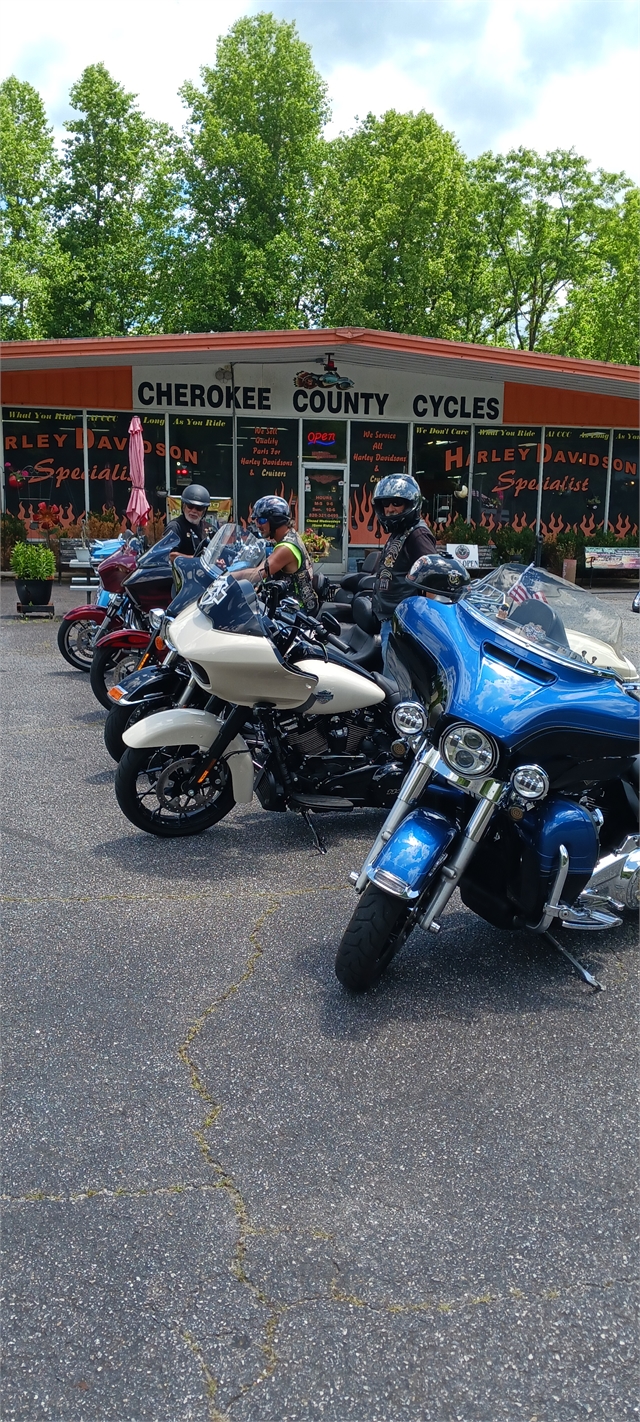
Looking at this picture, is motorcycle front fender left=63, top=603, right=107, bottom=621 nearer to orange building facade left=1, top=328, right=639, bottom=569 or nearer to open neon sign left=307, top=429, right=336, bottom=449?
orange building facade left=1, top=328, right=639, bottom=569

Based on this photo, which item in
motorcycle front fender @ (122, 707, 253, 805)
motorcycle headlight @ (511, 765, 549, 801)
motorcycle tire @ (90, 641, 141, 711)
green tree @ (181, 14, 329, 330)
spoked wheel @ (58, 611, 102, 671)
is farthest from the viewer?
green tree @ (181, 14, 329, 330)

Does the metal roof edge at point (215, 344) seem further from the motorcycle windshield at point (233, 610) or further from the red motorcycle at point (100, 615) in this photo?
the motorcycle windshield at point (233, 610)

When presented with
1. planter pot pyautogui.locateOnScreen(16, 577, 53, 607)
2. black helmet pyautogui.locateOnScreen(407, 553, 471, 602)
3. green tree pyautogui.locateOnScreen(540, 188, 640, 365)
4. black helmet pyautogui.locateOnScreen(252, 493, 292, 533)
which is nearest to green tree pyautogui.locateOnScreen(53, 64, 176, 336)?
green tree pyautogui.locateOnScreen(540, 188, 640, 365)

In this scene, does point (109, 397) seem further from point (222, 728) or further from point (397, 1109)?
point (397, 1109)

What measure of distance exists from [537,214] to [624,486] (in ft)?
56.0

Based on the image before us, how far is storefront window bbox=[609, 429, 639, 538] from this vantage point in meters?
22.5

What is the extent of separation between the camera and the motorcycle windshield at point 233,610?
4859 mm

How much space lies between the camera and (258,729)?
209 inches

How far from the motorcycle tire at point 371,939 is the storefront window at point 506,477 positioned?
1924cm

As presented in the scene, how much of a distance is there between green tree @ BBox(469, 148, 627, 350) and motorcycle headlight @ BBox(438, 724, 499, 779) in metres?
35.7

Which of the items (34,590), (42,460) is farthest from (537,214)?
(34,590)

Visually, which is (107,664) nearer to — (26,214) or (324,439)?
(324,439)

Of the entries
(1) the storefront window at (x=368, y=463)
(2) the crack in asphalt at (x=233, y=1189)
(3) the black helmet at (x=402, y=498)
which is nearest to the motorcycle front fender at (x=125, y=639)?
(3) the black helmet at (x=402, y=498)

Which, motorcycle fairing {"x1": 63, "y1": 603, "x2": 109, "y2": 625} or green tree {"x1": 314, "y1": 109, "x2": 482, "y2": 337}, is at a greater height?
green tree {"x1": 314, "y1": 109, "x2": 482, "y2": 337}
